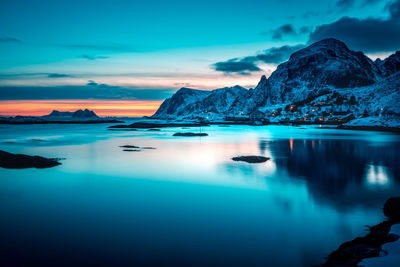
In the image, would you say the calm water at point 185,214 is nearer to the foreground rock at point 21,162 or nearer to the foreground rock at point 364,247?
the foreground rock at point 364,247

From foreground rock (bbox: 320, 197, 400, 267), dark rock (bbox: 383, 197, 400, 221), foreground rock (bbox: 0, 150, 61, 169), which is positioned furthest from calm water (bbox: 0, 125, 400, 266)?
foreground rock (bbox: 0, 150, 61, 169)

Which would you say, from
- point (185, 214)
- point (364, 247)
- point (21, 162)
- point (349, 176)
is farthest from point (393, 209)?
point (21, 162)

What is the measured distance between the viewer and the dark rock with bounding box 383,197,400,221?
1345cm

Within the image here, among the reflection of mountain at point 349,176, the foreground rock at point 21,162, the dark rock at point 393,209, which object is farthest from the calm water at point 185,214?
the foreground rock at point 21,162

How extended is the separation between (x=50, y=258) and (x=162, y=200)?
8.59m

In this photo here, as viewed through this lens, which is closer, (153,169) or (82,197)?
(82,197)

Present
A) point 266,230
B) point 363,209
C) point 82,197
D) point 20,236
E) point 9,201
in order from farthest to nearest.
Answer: point 82,197 < point 9,201 < point 363,209 < point 266,230 < point 20,236

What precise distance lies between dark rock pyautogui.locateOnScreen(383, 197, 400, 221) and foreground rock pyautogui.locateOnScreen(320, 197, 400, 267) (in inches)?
11.8

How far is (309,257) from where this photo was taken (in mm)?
10195

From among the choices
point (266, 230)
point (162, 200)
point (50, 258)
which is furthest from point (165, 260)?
point (162, 200)

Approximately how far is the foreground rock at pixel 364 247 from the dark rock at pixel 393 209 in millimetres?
299

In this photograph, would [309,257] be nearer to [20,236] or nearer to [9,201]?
[20,236]

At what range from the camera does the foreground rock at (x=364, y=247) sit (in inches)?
357

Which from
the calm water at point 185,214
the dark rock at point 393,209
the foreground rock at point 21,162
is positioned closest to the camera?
the calm water at point 185,214
